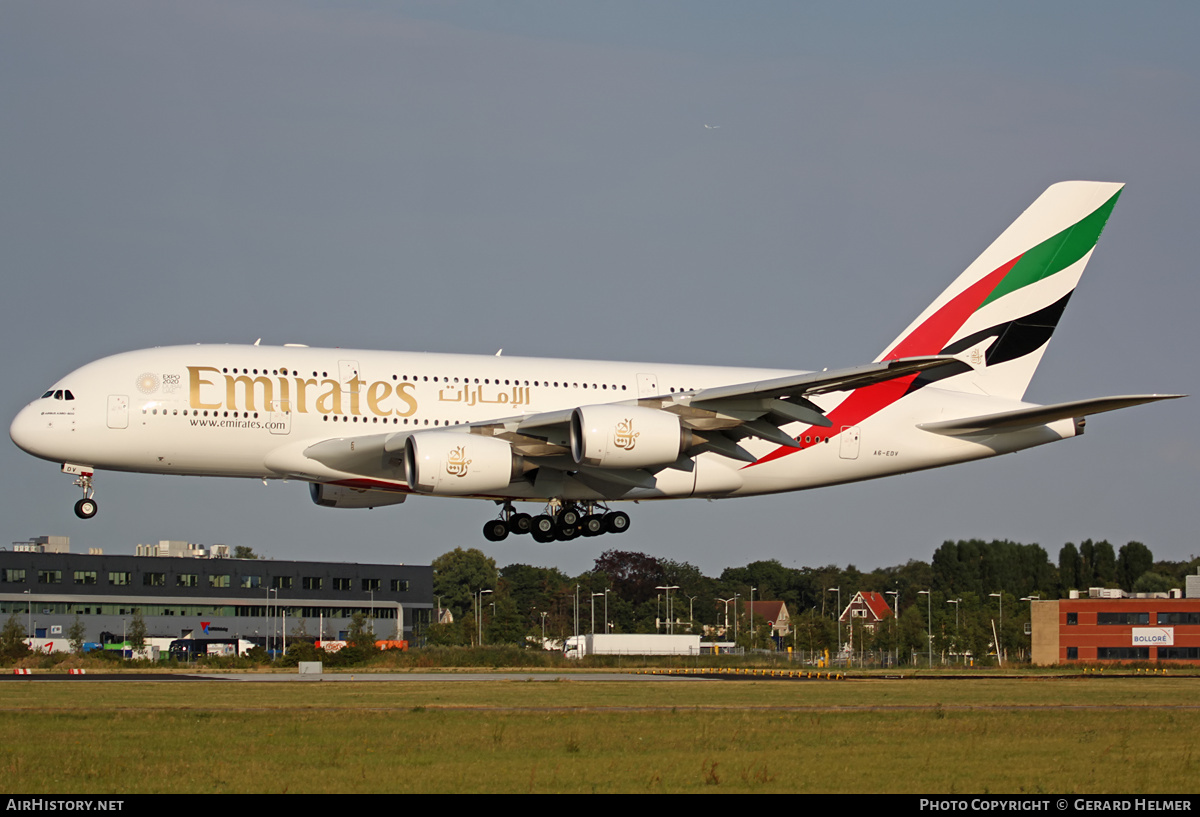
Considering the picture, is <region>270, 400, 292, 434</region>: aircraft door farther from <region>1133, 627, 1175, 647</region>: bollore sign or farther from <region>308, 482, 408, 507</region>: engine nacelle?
<region>1133, 627, 1175, 647</region>: bollore sign

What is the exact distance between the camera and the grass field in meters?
22.1

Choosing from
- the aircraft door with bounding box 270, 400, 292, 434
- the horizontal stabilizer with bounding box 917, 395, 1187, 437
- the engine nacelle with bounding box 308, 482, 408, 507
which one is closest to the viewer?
the horizontal stabilizer with bounding box 917, 395, 1187, 437

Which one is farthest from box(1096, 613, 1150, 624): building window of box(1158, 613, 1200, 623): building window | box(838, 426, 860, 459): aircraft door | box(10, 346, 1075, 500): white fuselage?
box(838, 426, 860, 459): aircraft door

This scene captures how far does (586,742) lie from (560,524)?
17287 mm

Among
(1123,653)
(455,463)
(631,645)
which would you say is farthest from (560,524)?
(1123,653)

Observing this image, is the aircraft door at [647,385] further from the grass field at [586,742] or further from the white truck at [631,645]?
the white truck at [631,645]

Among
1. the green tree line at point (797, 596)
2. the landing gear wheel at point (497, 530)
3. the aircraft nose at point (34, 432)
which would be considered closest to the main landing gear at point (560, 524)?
the landing gear wheel at point (497, 530)

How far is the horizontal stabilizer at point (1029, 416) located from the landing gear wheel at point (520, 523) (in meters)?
12.9

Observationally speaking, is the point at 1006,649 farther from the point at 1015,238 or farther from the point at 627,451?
the point at 627,451

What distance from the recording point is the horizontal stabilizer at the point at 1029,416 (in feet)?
124

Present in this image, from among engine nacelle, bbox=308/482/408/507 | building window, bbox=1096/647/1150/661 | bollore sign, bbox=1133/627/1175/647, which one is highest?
engine nacelle, bbox=308/482/408/507

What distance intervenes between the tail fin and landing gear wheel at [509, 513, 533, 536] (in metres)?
13.1
